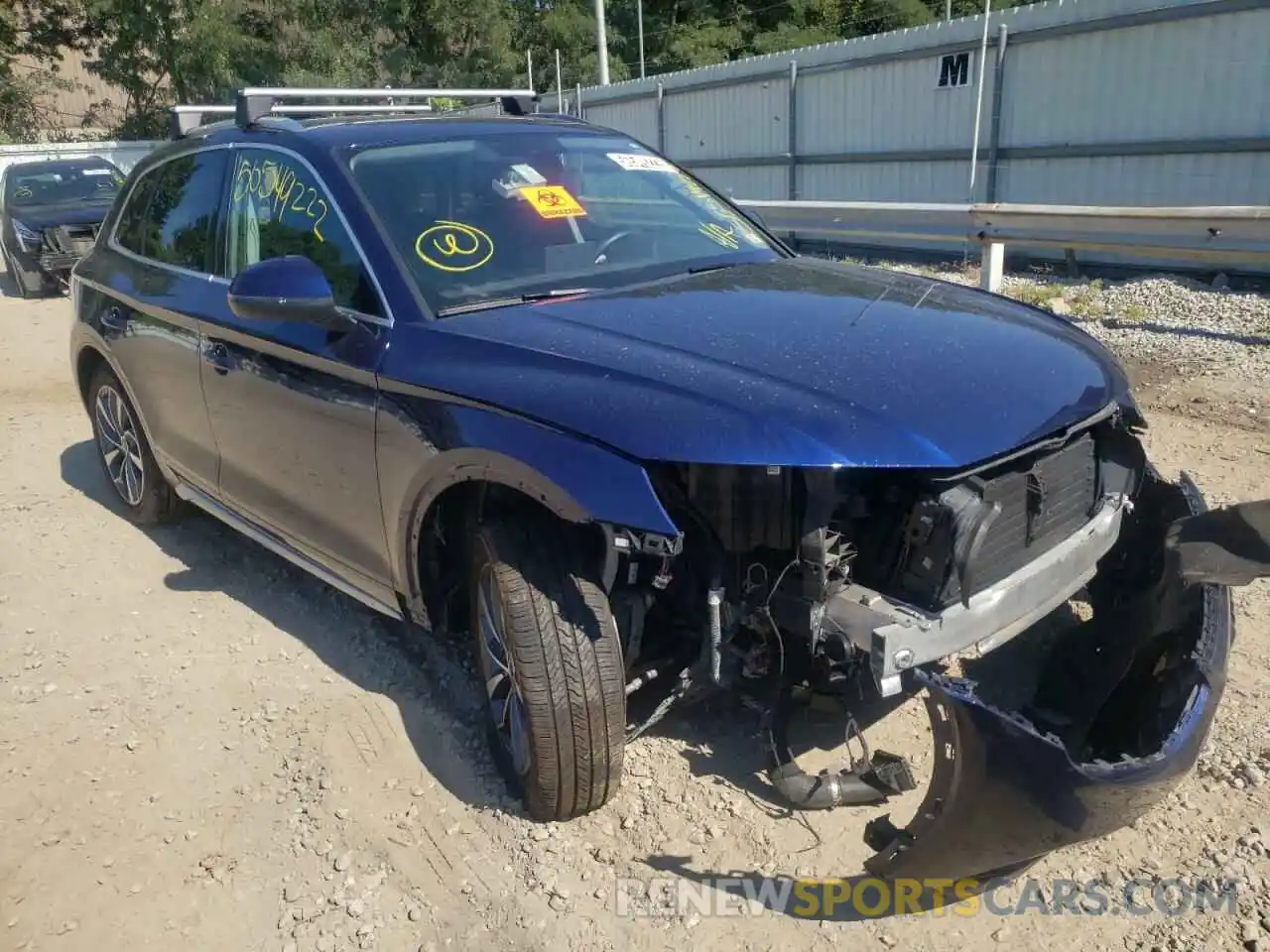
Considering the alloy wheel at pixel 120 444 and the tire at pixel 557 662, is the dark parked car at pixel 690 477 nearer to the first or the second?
the tire at pixel 557 662

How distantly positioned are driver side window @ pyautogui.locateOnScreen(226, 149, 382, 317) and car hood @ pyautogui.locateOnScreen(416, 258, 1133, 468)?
440mm

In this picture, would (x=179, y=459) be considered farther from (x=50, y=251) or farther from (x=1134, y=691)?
(x=50, y=251)

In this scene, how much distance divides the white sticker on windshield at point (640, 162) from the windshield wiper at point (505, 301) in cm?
101

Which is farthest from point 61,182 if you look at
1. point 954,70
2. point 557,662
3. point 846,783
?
point 846,783

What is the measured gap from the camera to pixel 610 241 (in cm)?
354

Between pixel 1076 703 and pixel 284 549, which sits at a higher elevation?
pixel 284 549

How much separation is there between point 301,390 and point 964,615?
220 centimetres

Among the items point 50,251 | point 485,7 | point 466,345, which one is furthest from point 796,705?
point 485,7

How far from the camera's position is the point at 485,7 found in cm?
3244

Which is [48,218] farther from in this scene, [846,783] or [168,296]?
[846,783]

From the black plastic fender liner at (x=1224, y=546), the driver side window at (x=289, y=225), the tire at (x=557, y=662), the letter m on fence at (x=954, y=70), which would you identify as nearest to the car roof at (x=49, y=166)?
the letter m on fence at (x=954, y=70)

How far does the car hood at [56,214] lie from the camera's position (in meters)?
13.5

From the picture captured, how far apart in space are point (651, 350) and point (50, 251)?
44.0 ft

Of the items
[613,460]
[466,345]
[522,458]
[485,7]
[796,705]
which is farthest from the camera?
[485,7]
